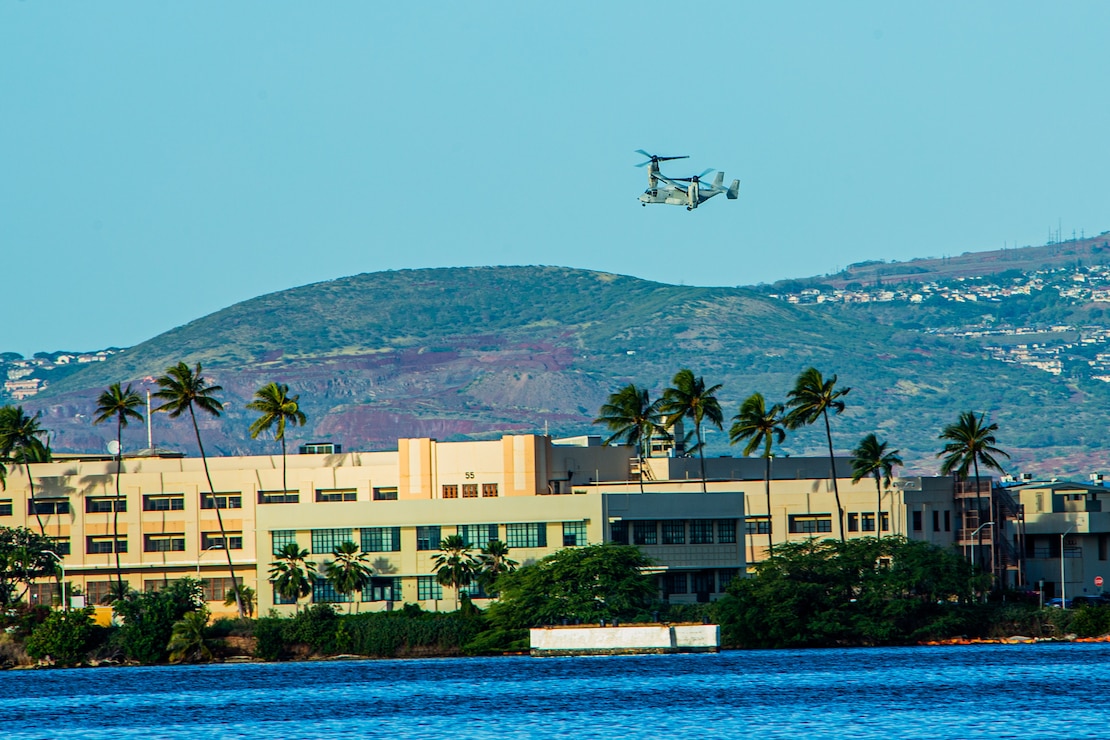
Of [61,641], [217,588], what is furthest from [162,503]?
[61,641]

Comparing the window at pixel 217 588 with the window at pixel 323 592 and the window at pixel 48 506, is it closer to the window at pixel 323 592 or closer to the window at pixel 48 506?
the window at pixel 48 506

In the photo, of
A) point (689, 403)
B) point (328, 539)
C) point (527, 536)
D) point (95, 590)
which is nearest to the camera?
point (527, 536)

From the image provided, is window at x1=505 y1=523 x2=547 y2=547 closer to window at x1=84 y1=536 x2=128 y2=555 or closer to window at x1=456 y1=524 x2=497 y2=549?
window at x1=456 y1=524 x2=497 y2=549

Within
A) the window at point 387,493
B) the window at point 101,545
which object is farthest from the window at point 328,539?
the window at point 101,545

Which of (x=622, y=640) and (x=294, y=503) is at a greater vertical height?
(x=294, y=503)

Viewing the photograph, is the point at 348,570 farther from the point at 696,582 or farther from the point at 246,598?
the point at 696,582

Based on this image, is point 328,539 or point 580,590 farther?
point 328,539

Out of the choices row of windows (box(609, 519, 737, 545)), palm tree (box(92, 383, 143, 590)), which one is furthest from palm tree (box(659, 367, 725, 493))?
palm tree (box(92, 383, 143, 590))

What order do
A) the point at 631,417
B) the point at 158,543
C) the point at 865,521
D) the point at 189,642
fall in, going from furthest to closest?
the point at 631,417 → the point at 158,543 → the point at 865,521 → the point at 189,642
